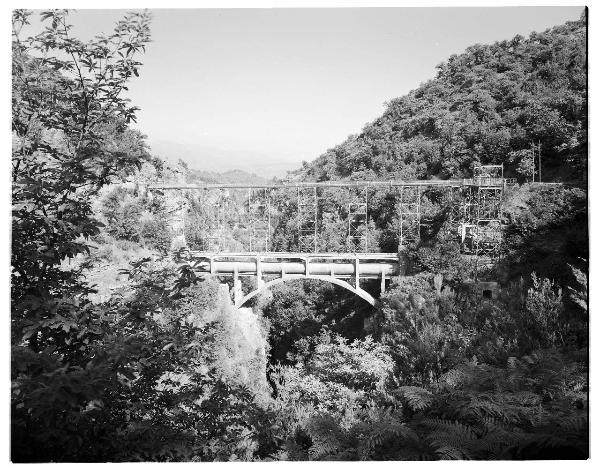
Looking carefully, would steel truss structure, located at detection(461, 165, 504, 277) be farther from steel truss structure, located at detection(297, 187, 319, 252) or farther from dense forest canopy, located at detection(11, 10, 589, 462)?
steel truss structure, located at detection(297, 187, 319, 252)

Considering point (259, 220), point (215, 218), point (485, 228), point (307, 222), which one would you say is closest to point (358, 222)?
point (307, 222)

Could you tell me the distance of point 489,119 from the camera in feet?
78.1

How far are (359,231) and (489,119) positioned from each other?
1036cm

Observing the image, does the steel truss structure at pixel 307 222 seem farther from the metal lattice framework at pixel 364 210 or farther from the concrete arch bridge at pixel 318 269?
the concrete arch bridge at pixel 318 269

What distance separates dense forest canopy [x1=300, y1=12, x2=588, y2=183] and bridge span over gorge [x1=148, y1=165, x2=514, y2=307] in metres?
2.00

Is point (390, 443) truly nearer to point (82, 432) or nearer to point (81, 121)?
point (82, 432)

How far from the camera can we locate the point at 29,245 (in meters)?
3.37

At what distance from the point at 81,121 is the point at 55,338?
1.96 m

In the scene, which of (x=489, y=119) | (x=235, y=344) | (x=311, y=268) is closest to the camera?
(x=235, y=344)

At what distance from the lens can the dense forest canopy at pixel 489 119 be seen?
61.0ft

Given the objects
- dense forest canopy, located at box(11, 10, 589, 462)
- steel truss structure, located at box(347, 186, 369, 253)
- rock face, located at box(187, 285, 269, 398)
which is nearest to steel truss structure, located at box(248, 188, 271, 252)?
steel truss structure, located at box(347, 186, 369, 253)

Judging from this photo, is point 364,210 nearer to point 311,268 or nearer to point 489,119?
point 489,119
